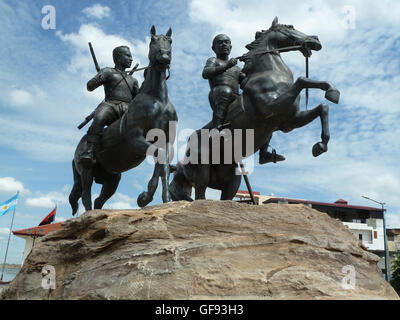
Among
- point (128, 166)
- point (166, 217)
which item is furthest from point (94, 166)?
point (166, 217)

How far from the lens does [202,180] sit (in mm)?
8773

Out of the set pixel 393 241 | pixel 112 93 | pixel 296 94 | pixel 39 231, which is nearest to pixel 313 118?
pixel 296 94

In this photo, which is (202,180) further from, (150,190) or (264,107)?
(264,107)

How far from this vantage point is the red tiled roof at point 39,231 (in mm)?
27317

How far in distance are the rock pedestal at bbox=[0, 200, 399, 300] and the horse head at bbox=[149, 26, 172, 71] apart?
2.86 m

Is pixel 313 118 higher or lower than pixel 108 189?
higher

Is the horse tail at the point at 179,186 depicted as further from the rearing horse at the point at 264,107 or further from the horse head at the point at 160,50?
the horse head at the point at 160,50

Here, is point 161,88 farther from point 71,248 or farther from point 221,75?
point 71,248

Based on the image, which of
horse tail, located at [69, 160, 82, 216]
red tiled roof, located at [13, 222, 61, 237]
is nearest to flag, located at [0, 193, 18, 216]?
red tiled roof, located at [13, 222, 61, 237]

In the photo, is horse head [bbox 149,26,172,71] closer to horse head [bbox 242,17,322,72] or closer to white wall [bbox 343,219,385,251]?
horse head [bbox 242,17,322,72]

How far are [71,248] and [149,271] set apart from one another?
184 centimetres

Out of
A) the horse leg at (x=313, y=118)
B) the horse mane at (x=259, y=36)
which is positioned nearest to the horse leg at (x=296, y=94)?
the horse leg at (x=313, y=118)

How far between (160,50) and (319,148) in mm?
3350

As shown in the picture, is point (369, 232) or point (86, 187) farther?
point (369, 232)
